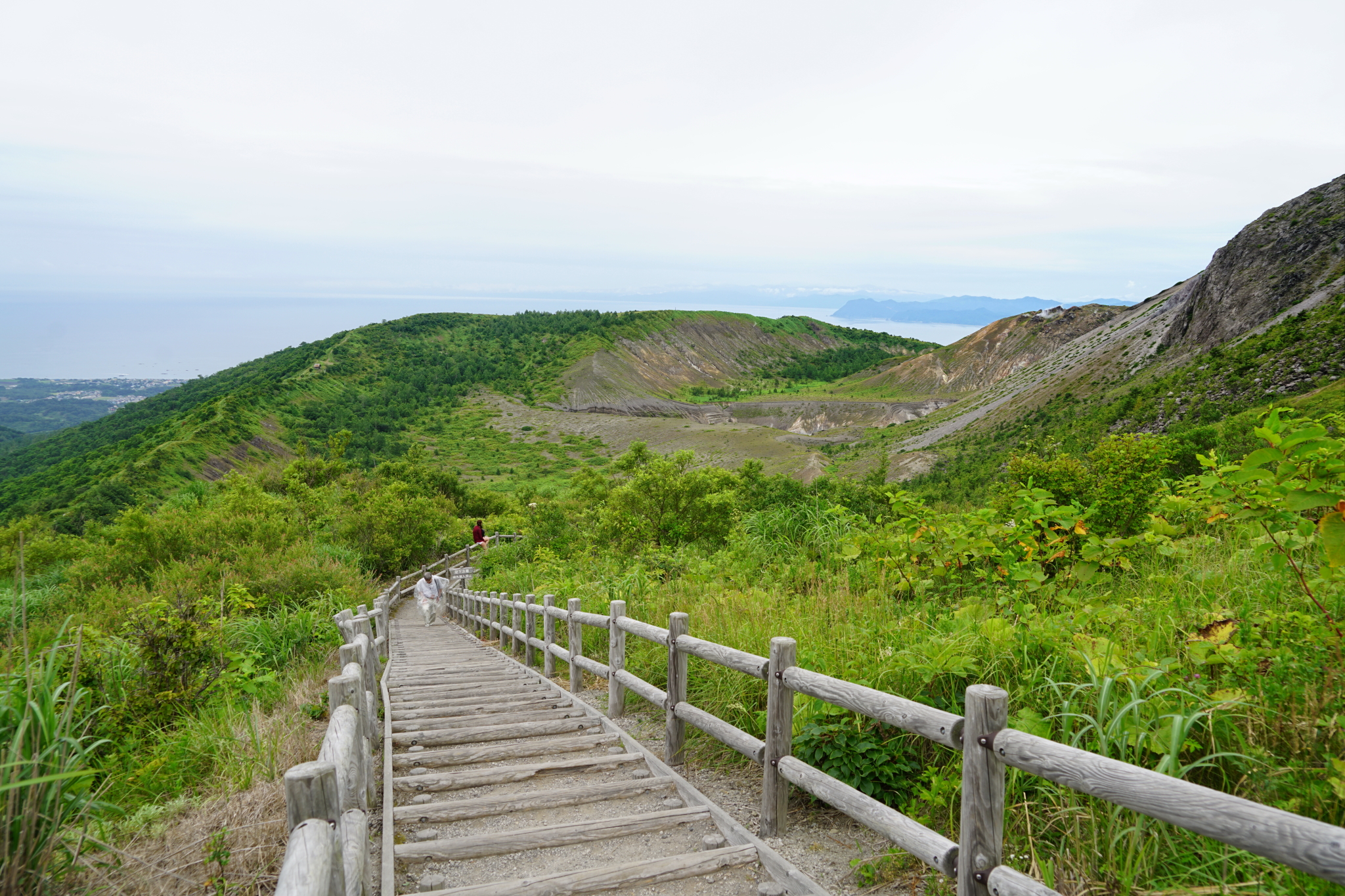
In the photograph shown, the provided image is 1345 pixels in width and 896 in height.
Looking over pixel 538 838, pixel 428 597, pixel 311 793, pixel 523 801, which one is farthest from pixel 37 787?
pixel 428 597

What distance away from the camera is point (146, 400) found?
475 feet

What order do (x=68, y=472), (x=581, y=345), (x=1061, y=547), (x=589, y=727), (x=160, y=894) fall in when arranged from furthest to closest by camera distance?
(x=581, y=345)
(x=68, y=472)
(x=589, y=727)
(x=1061, y=547)
(x=160, y=894)

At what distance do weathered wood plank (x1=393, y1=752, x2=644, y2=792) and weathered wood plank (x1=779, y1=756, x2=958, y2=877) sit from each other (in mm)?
1620

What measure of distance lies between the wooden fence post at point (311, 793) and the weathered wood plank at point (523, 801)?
1805mm

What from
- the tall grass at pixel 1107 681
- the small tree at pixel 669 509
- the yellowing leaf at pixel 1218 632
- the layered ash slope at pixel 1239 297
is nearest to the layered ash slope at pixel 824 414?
the layered ash slope at pixel 1239 297

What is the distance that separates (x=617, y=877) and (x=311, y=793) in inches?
59.5

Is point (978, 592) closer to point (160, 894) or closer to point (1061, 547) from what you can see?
point (1061, 547)

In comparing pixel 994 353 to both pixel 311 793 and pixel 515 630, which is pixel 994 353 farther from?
pixel 311 793

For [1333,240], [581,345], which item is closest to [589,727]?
[1333,240]

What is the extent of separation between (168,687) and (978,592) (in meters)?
7.25

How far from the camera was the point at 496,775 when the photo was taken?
4.45 m

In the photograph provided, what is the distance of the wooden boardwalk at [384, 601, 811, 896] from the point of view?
3.22 metres

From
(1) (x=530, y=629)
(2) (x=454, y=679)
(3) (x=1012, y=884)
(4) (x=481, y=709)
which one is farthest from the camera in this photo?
(1) (x=530, y=629)

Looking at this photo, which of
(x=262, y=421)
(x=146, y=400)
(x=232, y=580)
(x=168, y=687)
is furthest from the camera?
(x=146, y=400)
